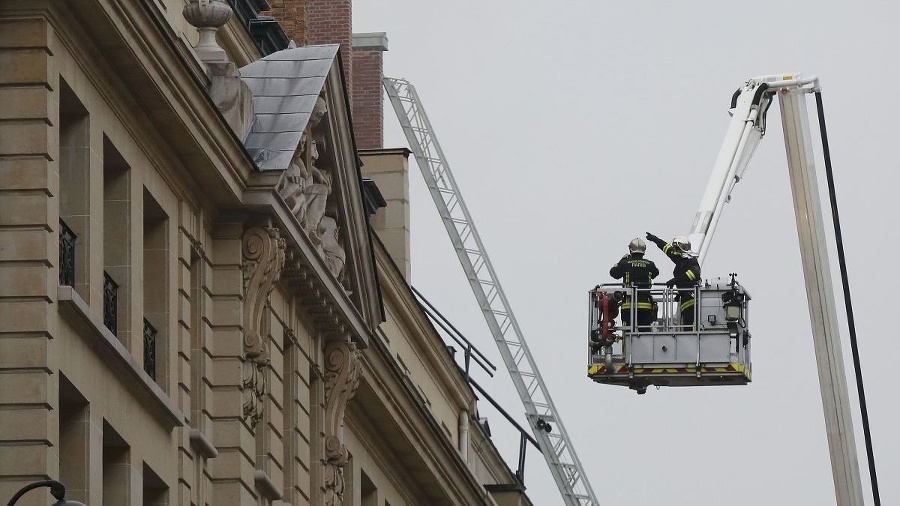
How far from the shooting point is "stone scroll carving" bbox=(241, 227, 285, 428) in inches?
1454

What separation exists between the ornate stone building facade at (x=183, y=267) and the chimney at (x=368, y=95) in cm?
1203

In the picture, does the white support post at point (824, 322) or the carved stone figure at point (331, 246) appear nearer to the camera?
the carved stone figure at point (331, 246)

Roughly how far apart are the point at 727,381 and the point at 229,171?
15.4 m

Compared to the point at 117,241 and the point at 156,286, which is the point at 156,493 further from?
the point at 117,241

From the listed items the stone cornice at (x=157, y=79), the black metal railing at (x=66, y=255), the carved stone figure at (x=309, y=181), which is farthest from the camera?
the carved stone figure at (x=309, y=181)

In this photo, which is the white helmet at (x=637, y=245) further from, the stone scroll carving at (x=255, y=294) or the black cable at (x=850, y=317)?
the stone scroll carving at (x=255, y=294)

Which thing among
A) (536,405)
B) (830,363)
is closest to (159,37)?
(830,363)

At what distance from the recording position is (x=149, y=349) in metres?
33.9

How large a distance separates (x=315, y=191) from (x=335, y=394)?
161 inches

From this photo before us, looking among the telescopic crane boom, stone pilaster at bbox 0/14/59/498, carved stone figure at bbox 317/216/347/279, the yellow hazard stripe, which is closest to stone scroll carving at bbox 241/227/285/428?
carved stone figure at bbox 317/216/347/279

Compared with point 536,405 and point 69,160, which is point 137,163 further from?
point 536,405

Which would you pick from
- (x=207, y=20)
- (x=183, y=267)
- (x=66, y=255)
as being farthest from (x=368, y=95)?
(x=66, y=255)

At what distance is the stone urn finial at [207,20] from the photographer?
36.2m

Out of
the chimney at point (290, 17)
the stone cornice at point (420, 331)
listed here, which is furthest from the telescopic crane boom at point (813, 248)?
the chimney at point (290, 17)
